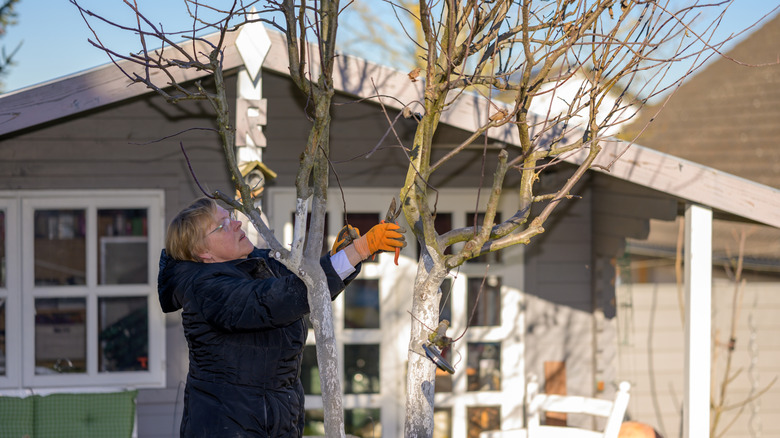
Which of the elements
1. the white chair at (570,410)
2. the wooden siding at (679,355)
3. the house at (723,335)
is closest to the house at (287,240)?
the white chair at (570,410)

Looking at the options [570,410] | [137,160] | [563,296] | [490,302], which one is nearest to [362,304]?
[490,302]

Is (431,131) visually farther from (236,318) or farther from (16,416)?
(16,416)

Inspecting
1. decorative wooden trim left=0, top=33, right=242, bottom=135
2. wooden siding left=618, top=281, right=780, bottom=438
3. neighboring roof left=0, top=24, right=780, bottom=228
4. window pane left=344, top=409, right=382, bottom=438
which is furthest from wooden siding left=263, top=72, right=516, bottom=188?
wooden siding left=618, top=281, right=780, bottom=438

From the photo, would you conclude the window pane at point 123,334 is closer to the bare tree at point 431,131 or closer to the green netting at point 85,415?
the green netting at point 85,415

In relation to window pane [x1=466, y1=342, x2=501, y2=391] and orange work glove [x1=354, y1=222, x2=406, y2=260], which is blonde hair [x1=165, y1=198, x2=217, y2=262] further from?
window pane [x1=466, y1=342, x2=501, y2=391]

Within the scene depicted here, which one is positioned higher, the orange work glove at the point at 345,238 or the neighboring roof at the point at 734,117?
the neighboring roof at the point at 734,117

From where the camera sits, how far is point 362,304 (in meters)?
5.48

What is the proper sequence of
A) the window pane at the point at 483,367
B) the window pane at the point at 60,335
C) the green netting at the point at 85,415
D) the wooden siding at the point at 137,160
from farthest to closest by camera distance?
the window pane at the point at 483,367
the window pane at the point at 60,335
the wooden siding at the point at 137,160
the green netting at the point at 85,415

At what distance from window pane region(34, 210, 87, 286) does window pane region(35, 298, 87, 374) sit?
153 mm

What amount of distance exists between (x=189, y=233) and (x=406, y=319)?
3103 mm

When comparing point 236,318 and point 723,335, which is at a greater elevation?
point 236,318

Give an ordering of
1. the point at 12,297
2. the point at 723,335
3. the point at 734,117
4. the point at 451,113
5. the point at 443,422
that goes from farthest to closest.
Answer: the point at 734,117 → the point at 723,335 → the point at 443,422 → the point at 12,297 → the point at 451,113

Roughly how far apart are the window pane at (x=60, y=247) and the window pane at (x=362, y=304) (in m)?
1.85

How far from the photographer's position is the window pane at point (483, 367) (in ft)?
18.3
